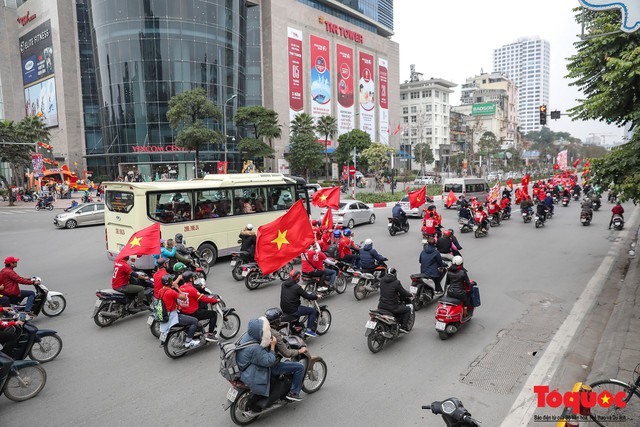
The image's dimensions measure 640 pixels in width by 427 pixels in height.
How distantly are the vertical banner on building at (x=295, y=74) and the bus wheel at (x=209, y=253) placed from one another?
168 feet

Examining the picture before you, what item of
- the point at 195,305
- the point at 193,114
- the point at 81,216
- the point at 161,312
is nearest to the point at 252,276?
the point at 195,305

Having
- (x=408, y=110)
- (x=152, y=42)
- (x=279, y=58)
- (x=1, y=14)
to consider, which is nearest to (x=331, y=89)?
(x=279, y=58)

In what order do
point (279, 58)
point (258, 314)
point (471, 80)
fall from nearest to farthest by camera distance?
point (258, 314)
point (279, 58)
point (471, 80)

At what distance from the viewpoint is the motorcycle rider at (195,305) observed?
7.36 meters

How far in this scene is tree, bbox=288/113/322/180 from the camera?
171ft

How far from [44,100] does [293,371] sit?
72262mm

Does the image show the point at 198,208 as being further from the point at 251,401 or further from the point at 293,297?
the point at 251,401

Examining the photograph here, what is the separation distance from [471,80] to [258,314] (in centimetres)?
14420

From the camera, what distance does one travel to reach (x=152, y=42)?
167 feet

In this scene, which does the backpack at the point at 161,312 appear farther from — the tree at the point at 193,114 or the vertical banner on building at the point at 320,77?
the vertical banner on building at the point at 320,77

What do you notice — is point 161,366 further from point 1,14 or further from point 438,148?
point 438,148

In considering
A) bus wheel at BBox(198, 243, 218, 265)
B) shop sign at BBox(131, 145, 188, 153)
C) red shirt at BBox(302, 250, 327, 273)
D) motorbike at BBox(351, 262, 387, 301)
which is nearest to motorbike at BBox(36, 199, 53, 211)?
shop sign at BBox(131, 145, 188, 153)

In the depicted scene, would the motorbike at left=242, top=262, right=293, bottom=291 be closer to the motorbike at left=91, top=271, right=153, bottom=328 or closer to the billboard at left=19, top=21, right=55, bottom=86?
the motorbike at left=91, top=271, right=153, bottom=328

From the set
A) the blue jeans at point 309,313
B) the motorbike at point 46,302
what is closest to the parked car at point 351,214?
the motorbike at point 46,302
